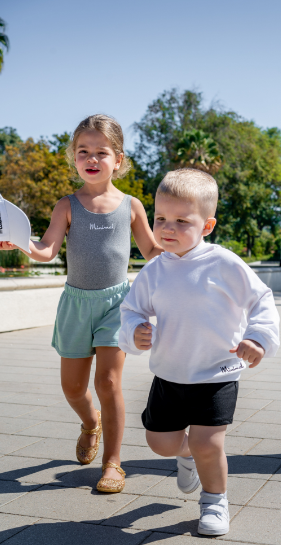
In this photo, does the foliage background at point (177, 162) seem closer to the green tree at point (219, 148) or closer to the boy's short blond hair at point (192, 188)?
the green tree at point (219, 148)

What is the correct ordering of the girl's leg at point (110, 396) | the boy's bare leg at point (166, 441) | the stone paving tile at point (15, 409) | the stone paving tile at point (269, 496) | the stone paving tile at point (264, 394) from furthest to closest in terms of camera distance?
the stone paving tile at point (264, 394) < the stone paving tile at point (15, 409) < the girl's leg at point (110, 396) < the stone paving tile at point (269, 496) < the boy's bare leg at point (166, 441)

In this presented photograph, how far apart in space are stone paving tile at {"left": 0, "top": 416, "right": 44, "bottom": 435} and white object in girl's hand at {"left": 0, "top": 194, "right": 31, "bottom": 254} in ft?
5.72

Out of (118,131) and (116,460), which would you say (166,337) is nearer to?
(116,460)

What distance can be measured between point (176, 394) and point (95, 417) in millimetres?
1035

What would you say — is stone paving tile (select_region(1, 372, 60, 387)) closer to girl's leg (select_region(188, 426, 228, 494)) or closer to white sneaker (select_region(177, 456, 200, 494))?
white sneaker (select_region(177, 456, 200, 494))

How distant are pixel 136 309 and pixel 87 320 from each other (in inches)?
23.4

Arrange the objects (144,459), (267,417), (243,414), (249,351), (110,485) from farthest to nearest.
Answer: (243,414) → (267,417) → (144,459) → (110,485) → (249,351)

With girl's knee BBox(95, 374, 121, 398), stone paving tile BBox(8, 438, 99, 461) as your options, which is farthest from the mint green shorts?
stone paving tile BBox(8, 438, 99, 461)

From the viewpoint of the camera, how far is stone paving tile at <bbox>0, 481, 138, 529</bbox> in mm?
2562

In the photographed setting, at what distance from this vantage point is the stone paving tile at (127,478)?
2.90 m

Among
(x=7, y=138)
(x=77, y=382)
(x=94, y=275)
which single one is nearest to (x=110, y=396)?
(x=77, y=382)

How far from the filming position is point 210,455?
235 cm

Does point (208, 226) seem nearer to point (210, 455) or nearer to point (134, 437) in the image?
point (210, 455)

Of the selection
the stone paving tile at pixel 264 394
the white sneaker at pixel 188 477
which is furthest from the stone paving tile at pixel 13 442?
the stone paving tile at pixel 264 394
